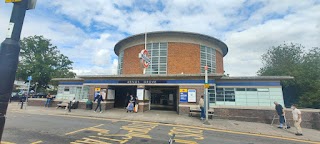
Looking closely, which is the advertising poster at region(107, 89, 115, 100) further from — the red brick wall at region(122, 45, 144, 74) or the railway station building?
the red brick wall at region(122, 45, 144, 74)

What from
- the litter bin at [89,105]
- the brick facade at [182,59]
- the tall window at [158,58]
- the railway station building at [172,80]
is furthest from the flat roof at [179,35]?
the litter bin at [89,105]

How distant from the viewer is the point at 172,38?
21.6m

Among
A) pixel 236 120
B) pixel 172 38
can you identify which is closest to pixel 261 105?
pixel 236 120

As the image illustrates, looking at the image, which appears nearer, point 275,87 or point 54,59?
point 275,87

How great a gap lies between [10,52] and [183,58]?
1958cm

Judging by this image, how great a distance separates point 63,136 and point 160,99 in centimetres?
1707

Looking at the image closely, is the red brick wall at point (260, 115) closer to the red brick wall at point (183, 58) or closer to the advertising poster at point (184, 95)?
the advertising poster at point (184, 95)

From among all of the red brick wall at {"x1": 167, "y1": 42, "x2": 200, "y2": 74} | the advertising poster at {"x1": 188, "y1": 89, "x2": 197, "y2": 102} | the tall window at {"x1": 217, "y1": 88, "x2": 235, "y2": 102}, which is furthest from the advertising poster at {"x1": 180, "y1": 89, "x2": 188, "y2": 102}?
the red brick wall at {"x1": 167, "y1": 42, "x2": 200, "y2": 74}

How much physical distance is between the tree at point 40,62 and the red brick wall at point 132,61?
19.4 metres

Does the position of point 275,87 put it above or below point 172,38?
below

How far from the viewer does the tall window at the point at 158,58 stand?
2118 cm

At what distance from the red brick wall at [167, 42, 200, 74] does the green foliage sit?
1260cm

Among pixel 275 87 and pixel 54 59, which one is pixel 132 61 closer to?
pixel 275 87

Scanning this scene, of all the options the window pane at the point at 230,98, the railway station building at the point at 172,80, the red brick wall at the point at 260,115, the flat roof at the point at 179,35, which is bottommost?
the red brick wall at the point at 260,115
